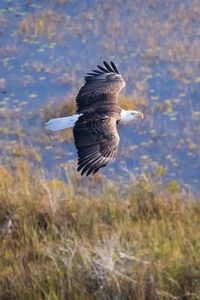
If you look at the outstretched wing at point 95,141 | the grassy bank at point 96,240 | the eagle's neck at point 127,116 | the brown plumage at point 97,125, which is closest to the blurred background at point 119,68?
the grassy bank at point 96,240

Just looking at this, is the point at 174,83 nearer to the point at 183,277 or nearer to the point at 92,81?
the point at 92,81

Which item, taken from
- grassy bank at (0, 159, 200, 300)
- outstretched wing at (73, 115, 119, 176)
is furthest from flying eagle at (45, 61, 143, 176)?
grassy bank at (0, 159, 200, 300)

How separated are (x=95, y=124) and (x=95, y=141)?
0.16 meters

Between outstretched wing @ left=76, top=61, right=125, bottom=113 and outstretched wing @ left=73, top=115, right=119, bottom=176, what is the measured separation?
341 millimetres

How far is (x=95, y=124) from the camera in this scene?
6.99 meters

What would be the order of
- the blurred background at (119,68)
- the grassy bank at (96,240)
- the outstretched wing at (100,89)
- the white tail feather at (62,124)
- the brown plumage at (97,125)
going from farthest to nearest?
the blurred background at (119,68)
the outstretched wing at (100,89)
the white tail feather at (62,124)
the brown plumage at (97,125)
the grassy bank at (96,240)

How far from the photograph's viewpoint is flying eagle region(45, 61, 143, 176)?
6.75 m

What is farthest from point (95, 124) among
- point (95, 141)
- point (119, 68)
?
point (119, 68)

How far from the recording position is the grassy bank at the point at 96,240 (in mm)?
6633

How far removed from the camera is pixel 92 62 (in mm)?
11969

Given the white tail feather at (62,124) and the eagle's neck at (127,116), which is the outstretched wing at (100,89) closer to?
the eagle's neck at (127,116)

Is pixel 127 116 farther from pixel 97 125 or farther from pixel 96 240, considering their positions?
pixel 96 240

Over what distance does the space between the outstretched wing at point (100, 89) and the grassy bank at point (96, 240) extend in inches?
30.8

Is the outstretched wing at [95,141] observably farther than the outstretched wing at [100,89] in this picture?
No
